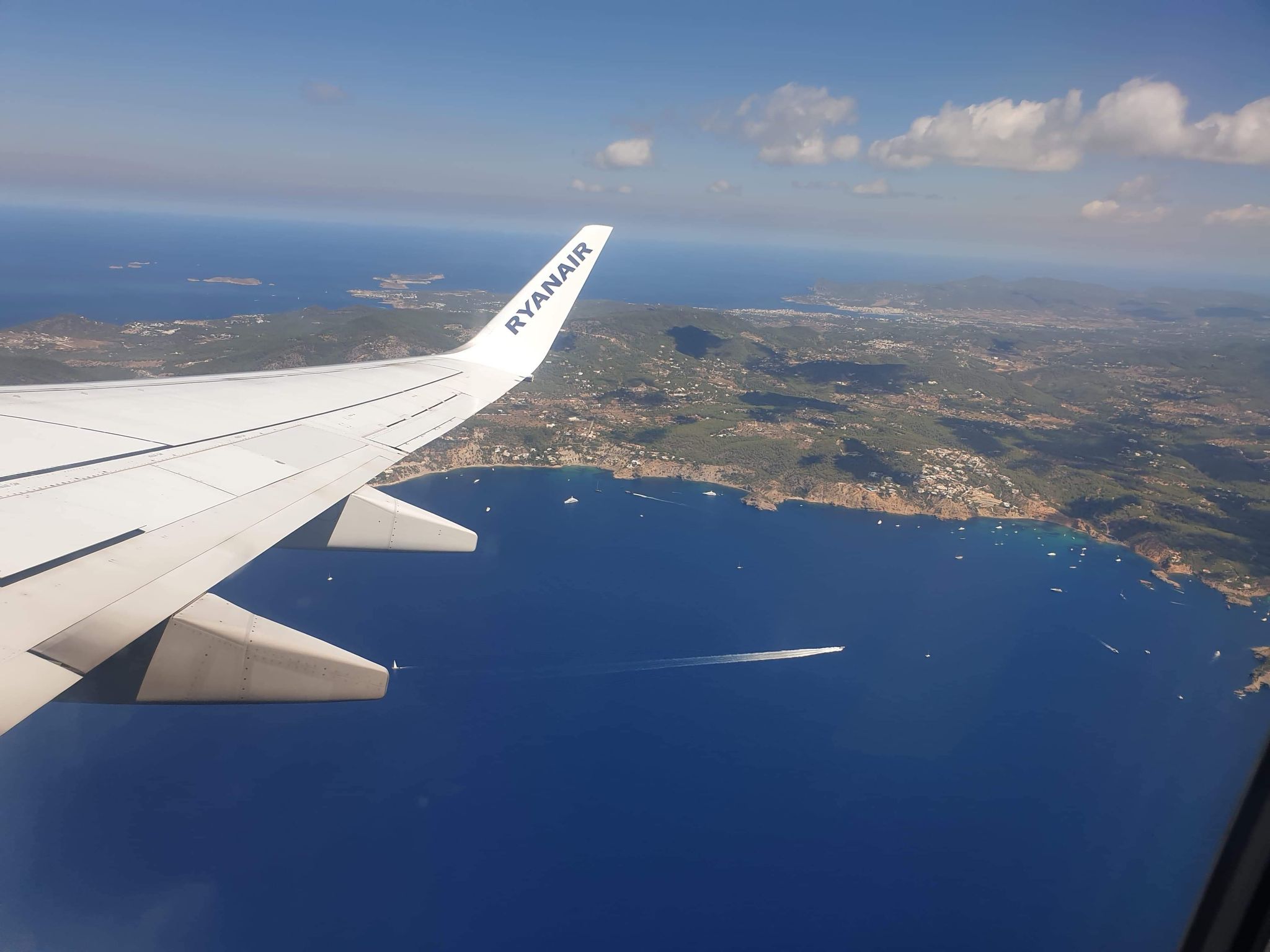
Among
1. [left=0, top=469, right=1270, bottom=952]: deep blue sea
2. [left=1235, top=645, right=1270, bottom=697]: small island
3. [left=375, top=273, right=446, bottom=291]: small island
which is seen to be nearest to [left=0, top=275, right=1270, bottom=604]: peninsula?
[left=1235, top=645, right=1270, bottom=697]: small island

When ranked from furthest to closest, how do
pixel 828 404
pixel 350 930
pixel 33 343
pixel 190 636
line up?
pixel 828 404
pixel 33 343
pixel 350 930
pixel 190 636

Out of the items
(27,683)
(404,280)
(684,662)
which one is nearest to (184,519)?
(27,683)

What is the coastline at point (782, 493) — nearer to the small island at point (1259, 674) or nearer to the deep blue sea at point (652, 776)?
the deep blue sea at point (652, 776)

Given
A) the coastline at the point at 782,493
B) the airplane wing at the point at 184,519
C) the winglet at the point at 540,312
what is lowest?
the coastline at the point at 782,493

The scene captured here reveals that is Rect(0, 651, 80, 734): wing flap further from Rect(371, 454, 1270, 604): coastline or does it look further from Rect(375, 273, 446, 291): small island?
Rect(375, 273, 446, 291): small island

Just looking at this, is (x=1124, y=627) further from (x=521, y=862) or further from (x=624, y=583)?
(x=521, y=862)

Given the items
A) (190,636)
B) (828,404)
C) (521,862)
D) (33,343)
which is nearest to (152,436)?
(190,636)

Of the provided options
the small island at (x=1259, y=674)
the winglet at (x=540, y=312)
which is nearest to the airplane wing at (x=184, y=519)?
the winglet at (x=540, y=312)
